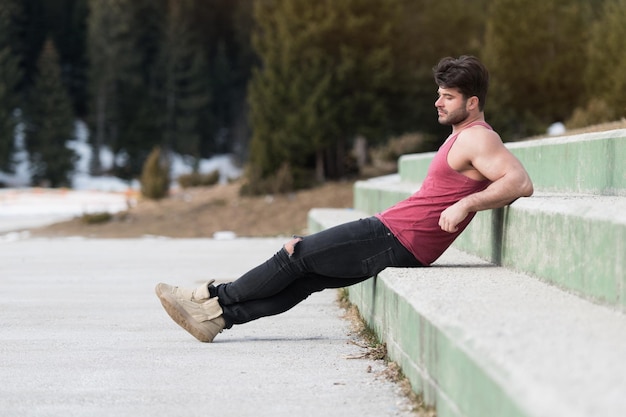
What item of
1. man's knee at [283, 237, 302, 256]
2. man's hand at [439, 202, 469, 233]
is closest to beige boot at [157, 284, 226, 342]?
man's knee at [283, 237, 302, 256]

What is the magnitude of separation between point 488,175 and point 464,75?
1.70 feet

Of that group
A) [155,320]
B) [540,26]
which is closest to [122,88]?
[540,26]

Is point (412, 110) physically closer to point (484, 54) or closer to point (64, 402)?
point (484, 54)

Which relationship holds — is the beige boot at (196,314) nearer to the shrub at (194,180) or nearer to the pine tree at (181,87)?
the shrub at (194,180)

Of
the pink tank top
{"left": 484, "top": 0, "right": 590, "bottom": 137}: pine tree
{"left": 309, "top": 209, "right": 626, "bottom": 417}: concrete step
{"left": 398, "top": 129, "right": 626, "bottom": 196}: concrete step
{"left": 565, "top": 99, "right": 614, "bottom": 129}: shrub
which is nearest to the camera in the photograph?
{"left": 309, "top": 209, "right": 626, "bottom": 417}: concrete step

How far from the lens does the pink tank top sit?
537 cm

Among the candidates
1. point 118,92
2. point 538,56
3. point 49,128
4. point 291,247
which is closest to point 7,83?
point 49,128

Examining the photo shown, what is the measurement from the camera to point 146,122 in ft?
208

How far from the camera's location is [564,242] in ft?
15.0

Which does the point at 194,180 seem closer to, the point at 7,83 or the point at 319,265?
the point at 7,83

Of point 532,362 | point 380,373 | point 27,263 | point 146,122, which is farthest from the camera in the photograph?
point 146,122

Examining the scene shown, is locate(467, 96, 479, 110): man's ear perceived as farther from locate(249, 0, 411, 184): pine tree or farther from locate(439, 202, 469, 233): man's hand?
locate(249, 0, 411, 184): pine tree

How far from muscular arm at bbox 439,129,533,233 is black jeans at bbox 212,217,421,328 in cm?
38

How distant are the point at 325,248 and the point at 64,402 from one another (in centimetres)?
169
